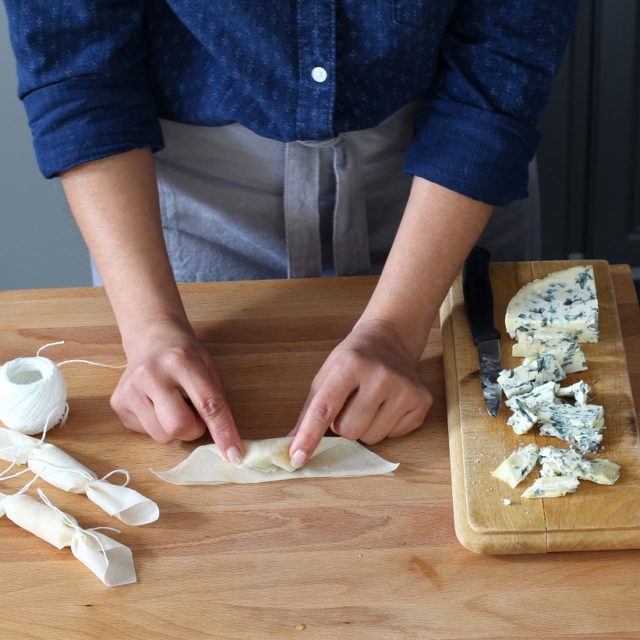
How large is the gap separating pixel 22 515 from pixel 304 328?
0.40 meters

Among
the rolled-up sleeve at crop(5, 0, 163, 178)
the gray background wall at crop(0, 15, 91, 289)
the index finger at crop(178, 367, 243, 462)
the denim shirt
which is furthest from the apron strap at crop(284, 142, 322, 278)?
the gray background wall at crop(0, 15, 91, 289)

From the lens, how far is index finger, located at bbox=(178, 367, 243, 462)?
3.24 ft

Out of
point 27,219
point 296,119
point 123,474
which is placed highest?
point 296,119

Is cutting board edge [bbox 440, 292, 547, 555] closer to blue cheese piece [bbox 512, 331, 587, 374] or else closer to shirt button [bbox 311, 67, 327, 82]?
blue cheese piece [bbox 512, 331, 587, 374]

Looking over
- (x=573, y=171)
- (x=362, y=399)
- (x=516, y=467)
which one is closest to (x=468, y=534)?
(x=516, y=467)

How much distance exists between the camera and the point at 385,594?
0.86 meters

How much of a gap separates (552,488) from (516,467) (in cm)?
4

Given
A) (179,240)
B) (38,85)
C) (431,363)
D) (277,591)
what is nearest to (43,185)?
(179,240)

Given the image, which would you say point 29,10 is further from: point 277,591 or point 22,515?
point 277,591

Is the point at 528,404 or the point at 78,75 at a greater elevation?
the point at 78,75

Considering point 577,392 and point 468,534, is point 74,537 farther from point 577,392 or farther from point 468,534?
point 577,392

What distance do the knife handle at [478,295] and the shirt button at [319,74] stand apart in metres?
0.28

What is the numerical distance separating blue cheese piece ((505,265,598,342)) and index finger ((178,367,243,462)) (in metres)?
0.34

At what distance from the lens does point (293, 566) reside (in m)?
0.88
